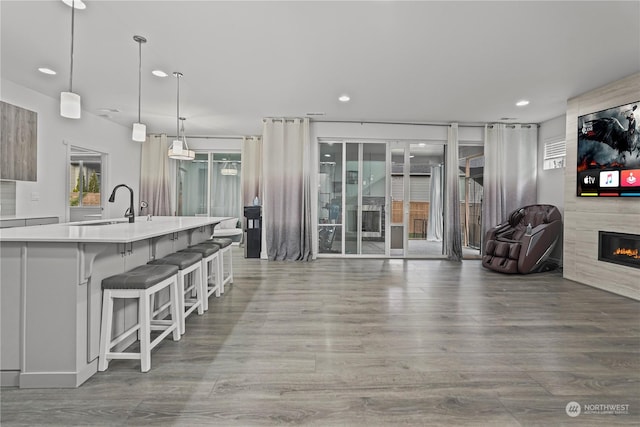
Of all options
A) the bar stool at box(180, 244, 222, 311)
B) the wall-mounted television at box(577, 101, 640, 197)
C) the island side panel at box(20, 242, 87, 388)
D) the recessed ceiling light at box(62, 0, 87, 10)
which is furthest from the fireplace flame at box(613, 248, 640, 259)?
the recessed ceiling light at box(62, 0, 87, 10)

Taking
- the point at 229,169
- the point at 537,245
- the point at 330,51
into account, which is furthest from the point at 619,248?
the point at 229,169

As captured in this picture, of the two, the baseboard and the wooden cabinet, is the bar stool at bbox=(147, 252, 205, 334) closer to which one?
the baseboard

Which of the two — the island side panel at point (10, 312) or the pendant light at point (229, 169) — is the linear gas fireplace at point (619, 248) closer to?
the island side panel at point (10, 312)

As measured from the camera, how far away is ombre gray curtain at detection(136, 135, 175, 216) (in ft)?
24.2

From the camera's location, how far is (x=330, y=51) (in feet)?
11.0

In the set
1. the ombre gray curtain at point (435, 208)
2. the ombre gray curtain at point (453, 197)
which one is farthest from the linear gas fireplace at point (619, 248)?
the ombre gray curtain at point (435, 208)

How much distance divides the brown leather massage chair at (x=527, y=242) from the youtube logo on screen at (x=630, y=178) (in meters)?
1.30

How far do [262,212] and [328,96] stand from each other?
8.64 ft

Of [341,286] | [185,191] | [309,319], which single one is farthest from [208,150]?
[309,319]

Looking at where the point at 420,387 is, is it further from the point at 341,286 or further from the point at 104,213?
the point at 104,213

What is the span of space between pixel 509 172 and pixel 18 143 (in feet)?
26.3

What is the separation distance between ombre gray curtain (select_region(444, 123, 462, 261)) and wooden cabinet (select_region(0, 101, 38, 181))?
269 inches

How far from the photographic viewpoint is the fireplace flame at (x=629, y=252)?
3.81 meters

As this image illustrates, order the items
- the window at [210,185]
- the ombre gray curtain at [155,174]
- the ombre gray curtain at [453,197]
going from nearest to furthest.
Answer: the ombre gray curtain at [453,197] → the ombre gray curtain at [155,174] → the window at [210,185]
